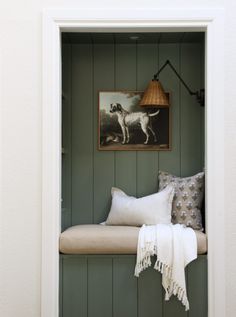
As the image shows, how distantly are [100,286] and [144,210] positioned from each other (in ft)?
2.04

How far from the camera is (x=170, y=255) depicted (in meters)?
3.39

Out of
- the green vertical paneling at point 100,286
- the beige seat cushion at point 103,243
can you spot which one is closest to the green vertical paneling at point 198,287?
the beige seat cushion at point 103,243

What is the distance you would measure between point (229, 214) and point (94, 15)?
5.23 feet

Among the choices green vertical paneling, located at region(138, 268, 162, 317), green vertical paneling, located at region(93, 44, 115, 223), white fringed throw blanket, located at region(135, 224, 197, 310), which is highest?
green vertical paneling, located at region(93, 44, 115, 223)

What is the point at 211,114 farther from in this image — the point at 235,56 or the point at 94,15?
the point at 94,15

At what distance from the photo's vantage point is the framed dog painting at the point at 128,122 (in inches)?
167

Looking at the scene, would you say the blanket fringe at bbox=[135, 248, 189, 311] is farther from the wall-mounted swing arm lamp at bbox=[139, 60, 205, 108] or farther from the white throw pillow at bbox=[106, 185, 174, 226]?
the wall-mounted swing arm lamp at bbox=[139, 60, 205, 108]

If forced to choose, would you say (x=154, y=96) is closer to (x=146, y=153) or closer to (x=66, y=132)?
(x=146, y=153)

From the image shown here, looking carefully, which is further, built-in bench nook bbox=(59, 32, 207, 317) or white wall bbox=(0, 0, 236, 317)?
built-in bench nook bbox=(59, 32, 207, 317)

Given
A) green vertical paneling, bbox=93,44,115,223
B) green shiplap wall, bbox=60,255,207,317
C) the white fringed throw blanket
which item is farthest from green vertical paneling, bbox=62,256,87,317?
green vertical paneling, bbox=93,44,115,223

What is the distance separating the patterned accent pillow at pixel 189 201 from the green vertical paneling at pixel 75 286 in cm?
81

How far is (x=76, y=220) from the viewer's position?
424 cm

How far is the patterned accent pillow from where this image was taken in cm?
377

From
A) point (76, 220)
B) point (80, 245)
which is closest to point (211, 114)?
point (80, 245)
